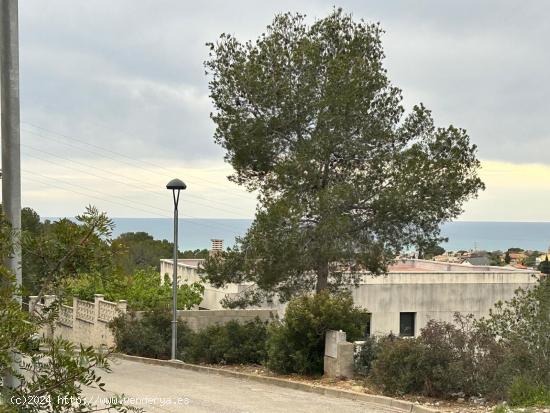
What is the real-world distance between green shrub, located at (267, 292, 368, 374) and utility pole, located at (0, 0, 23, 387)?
1145 centimetres

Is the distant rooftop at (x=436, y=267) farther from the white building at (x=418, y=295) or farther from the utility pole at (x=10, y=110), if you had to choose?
the utility pole at (x=10, y=110)

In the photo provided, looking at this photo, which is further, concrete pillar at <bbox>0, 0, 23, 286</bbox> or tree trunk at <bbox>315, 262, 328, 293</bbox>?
tree trunk at <bbox>315, 262, 328, 293</bbox>

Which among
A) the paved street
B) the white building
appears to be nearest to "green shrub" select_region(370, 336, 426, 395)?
the paved street

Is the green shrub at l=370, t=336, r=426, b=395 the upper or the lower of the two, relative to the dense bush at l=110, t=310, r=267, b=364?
upper

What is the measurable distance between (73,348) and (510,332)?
10.2m

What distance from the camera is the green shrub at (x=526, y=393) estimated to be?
10.6m

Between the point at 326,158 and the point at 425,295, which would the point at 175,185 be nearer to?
the point at 326,158

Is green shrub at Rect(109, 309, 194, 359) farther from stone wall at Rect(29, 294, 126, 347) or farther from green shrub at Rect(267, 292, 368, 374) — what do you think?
green shrub at Rect(267, 292, 368, 374)

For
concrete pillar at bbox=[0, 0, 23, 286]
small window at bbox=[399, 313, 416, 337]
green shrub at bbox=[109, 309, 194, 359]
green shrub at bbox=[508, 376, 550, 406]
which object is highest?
concrete pillar at bbox=[0, 0, 23, 286]

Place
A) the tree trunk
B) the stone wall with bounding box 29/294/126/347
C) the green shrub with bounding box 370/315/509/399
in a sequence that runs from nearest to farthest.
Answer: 1. the green shrub with bounding box 370/315/509/399
2. the tree trunk
3. the stone wall with bounding box 29/294/126/347

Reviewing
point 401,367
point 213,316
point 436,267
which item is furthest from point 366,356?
point 436,267

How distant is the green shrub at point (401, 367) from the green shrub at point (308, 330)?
252 centimetres

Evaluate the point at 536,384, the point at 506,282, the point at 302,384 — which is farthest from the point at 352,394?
the point at 506,282

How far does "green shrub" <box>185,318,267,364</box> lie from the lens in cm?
1980
